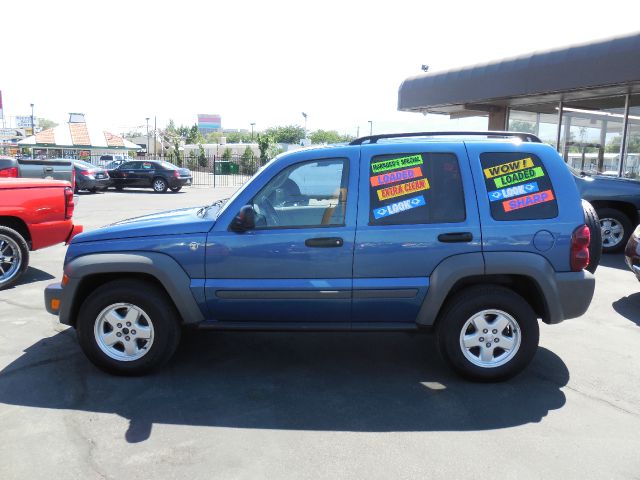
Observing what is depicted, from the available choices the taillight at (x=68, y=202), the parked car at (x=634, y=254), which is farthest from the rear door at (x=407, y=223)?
the taillight at (x=68, y=202)

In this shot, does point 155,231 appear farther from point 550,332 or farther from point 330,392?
point 550,332

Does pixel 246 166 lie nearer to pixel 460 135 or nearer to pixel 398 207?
pixel 460 135

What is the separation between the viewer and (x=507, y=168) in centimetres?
398

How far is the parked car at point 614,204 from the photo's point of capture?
9.10 m

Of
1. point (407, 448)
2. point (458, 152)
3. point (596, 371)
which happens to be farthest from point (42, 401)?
point (596, 371)

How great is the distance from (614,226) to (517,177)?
6.48 m

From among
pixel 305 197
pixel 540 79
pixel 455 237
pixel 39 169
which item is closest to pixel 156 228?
pixel 305 197

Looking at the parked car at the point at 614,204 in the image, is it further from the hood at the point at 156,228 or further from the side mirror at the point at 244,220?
the hood at the point at 156,228

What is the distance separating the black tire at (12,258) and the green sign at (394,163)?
16.6ft

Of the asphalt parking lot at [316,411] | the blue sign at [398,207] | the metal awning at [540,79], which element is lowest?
the asphalt parking lot at [316,411]

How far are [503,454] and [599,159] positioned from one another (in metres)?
13.2

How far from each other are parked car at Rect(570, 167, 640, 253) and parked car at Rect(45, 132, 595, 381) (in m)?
6.00

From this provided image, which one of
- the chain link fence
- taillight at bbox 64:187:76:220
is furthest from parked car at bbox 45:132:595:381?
the chain link fence

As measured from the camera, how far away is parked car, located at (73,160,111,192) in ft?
70.6
